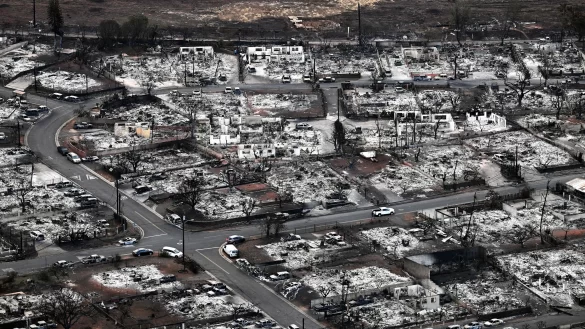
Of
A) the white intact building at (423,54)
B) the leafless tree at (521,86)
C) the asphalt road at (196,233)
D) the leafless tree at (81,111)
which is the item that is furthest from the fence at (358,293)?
the white intact building at (423,54)

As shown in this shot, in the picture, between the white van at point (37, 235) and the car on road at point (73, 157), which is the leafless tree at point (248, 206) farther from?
the car on road at point (73, 157)

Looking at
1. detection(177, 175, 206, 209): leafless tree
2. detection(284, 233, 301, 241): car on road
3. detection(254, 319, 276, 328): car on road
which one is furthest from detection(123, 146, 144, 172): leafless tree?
detection(254, 319, 276, 328): car on road

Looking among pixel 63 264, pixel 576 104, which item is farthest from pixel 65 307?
pixel 576 104

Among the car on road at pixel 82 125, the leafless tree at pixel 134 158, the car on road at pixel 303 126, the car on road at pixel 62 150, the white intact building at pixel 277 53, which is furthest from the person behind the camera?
the white intact building at pixel 277 53

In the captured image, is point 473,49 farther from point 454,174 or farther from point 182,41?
point 454,174

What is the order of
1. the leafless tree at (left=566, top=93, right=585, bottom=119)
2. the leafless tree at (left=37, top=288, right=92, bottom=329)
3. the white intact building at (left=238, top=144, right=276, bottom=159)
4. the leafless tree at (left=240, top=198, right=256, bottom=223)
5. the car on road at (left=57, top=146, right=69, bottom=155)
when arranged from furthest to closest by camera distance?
1. the leafless tree at (left=566, top=93, right=585, bottom=119)
2. the car on road at (left=57, top=146, right=69, bottom=155)
3. the white intact building at (left=238, top=144, right=276, bottom=159)
4. the leafless tree at (left=240, top=198, right=256, bottom=223)
5. the leafless tree at (left=37, top=288, right=92, bottom=329)

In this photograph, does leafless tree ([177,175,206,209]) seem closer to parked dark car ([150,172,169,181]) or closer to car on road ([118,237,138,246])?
parked dark car ([150,172,169,181])

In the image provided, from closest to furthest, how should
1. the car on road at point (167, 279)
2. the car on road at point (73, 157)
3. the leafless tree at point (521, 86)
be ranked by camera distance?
1. the car on road at point (167, 279)
2. the car on road at point (73, 157)
3. the leafless tree at point (521, 86)

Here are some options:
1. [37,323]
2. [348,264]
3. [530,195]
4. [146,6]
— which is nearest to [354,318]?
[348,264]
